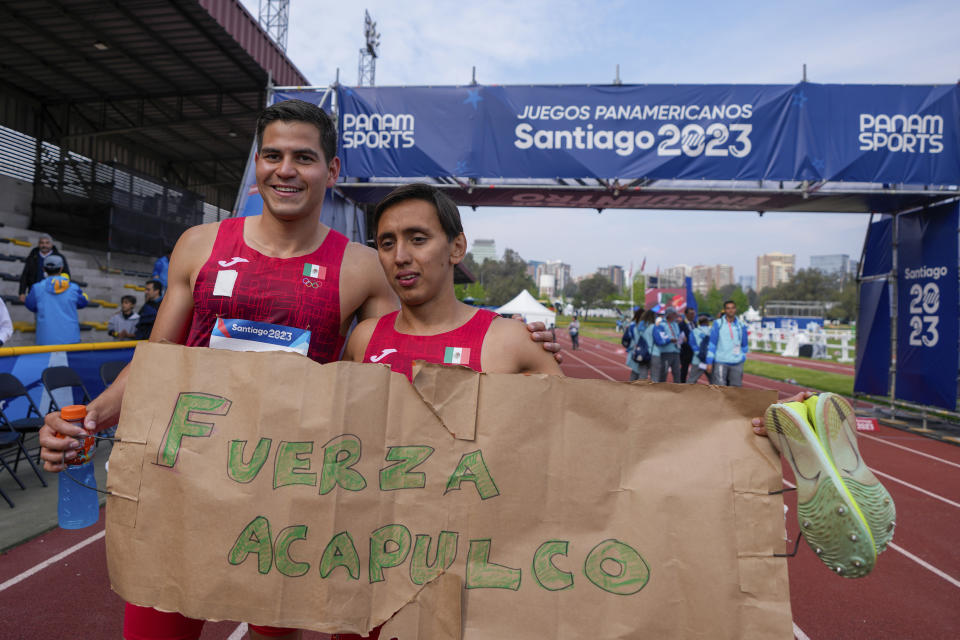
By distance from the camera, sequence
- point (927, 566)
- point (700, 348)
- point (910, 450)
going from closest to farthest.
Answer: point (927, 566) → point (910, 450) → point (700, 348)

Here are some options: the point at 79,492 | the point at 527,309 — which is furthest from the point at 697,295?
the point at 79,492

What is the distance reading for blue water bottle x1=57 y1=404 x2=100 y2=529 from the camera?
1.32 meters

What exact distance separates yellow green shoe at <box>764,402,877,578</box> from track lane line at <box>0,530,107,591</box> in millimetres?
3896

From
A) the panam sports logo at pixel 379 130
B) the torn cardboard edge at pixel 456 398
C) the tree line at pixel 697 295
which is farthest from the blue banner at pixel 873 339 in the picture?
the tree line at pixel 697 295

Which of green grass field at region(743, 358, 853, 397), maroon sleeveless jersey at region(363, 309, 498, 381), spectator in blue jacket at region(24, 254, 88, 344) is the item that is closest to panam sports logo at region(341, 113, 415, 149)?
spectator in blue jacket at region(24, 254, 88, 344)

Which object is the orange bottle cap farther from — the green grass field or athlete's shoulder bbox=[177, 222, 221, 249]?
the green grass field

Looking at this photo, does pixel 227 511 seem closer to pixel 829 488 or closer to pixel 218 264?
pixel 218 264

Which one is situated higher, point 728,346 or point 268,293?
point 268,293

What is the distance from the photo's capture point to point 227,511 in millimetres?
1155

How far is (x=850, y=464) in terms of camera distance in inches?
38.0

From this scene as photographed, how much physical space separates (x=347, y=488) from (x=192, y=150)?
2044 centimetres

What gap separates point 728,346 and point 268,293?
8563 mm

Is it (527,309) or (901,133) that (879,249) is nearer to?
(901,133)

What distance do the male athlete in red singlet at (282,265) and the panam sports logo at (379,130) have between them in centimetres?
586
